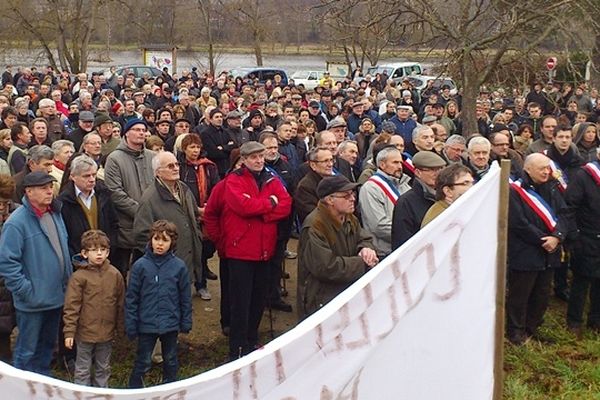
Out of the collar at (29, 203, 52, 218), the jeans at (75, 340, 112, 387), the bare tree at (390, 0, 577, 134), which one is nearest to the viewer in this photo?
the collar at (29, 203, 52, 218)

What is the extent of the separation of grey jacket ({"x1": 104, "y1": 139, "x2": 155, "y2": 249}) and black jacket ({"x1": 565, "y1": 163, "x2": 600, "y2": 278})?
363 cm

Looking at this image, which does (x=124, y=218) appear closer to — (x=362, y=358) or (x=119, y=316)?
(x=119, y=316)

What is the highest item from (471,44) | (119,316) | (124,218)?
(471,44)

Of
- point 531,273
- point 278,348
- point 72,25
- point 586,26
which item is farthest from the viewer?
point 72,25

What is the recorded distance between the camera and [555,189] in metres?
6.14

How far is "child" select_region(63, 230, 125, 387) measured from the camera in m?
4.83

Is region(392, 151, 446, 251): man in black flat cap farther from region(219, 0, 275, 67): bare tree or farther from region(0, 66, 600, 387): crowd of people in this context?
region(219, 0, 275, 67): bare tree

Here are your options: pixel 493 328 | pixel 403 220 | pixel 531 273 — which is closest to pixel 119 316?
pixel 403 220

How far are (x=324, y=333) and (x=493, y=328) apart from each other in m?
0.72

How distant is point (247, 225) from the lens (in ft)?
18.3

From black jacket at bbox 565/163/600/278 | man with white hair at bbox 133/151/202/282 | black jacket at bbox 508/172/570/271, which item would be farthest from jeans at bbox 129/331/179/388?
black jacket at bbox 565/163/600/278

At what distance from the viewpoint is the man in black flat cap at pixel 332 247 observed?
4.82m

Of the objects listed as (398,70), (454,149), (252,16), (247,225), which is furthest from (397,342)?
(252,16)

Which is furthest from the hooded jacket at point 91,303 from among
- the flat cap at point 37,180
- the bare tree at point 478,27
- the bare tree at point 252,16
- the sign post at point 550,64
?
the bare tree at point 252,16
